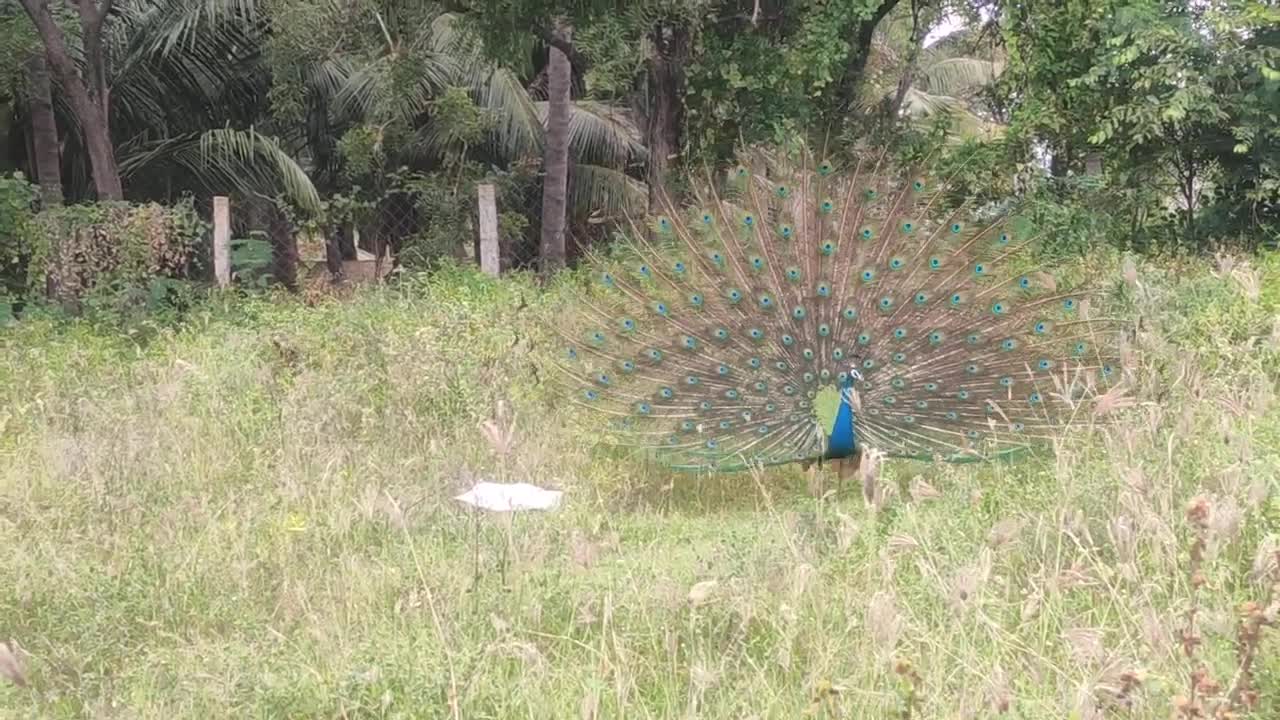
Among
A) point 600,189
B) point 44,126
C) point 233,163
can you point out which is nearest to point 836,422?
point 44,126

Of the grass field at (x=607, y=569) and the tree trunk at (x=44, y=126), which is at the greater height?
the tree trunk at (x=44, y=126)

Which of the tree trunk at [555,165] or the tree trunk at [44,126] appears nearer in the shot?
the tree trunk at [44,126]

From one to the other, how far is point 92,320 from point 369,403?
4.73 m

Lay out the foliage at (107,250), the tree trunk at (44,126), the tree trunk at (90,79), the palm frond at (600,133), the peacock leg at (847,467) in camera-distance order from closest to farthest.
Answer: the peacock leg at (847,467) < the foliage at (107,250) < the tree trunk at (90,79) < the tree trunk at (44,126) < the palm frond at (600,133)

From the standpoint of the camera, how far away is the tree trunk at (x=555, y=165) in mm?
13070

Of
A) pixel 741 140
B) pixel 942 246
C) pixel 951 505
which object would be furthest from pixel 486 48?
pixel 951 505

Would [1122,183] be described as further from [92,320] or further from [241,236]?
[241,236]

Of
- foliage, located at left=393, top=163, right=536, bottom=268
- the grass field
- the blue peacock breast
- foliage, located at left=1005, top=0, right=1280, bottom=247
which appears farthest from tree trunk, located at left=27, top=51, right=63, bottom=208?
the blue peacock breast

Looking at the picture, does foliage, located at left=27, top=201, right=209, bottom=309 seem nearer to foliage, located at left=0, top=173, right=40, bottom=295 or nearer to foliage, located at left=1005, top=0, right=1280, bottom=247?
foliage, located at left=0, top=173, right=40, bottom=295

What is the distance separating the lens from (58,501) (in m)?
4.79

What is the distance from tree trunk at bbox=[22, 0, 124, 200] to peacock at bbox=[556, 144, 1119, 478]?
864cm

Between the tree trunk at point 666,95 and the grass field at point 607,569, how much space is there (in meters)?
5.85

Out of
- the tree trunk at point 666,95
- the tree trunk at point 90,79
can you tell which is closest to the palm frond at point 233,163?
the tree trunk at point 90,79

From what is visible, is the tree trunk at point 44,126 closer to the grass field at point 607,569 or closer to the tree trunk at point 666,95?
the tree trunk at point 666,95
